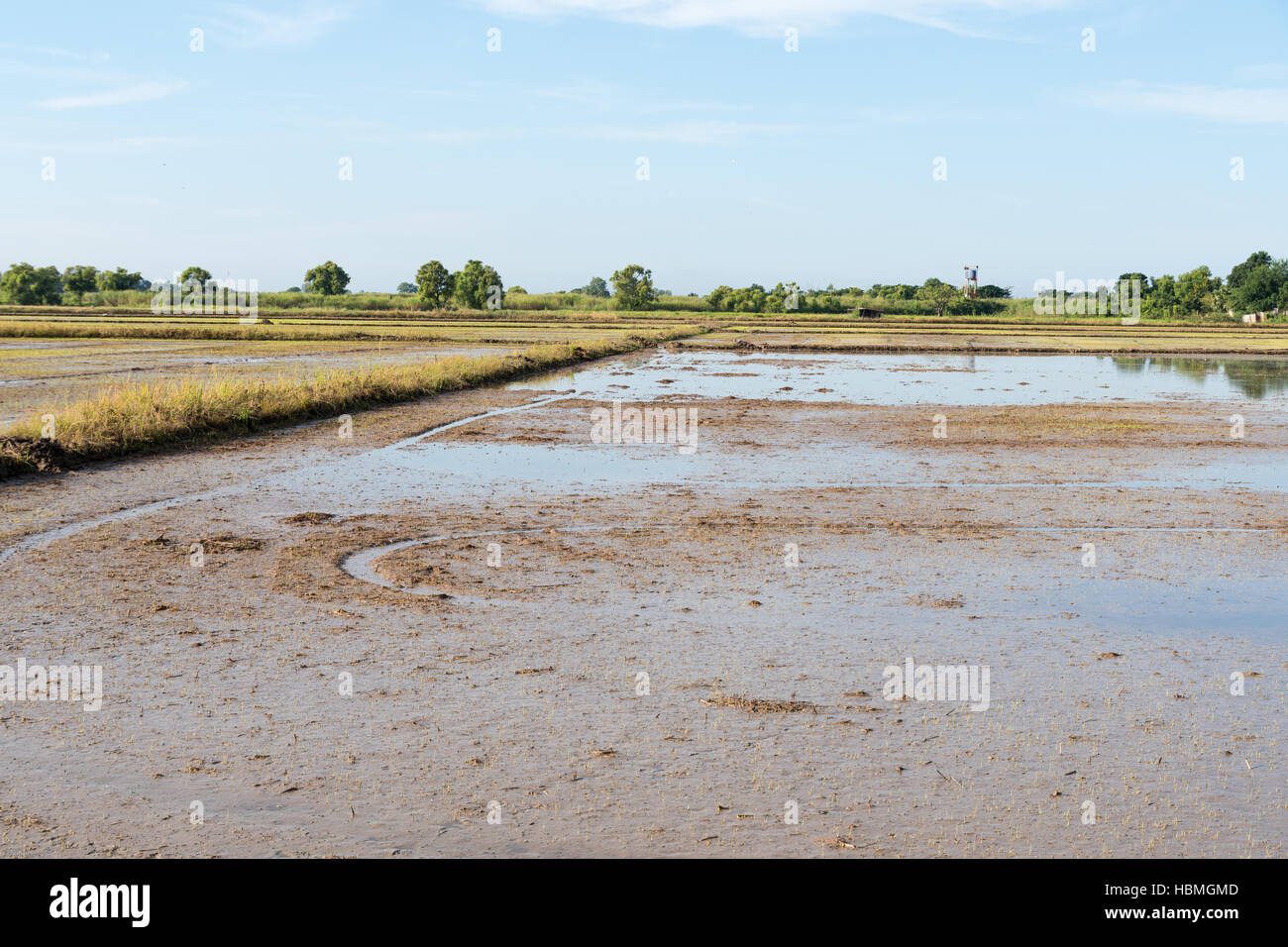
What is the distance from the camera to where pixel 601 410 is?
24875 mm

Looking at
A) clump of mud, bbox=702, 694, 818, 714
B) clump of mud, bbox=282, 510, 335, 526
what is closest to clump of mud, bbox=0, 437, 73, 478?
clump of mud, bbox=282, 510, 335, 526

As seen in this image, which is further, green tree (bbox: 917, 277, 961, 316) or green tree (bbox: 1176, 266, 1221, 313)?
green tree (bbox: 917, 277, 961, 316)

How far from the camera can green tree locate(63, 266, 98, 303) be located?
141875 millimetres

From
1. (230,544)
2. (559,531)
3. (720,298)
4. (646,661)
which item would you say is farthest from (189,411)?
(720,298)

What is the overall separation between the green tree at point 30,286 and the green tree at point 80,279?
1.28 m

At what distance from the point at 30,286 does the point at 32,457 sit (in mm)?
142356

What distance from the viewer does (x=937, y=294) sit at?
6132 inches

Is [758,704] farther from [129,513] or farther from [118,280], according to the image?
[118,280]

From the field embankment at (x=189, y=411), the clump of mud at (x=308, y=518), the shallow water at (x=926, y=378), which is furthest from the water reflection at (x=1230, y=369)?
the clump of mud at (x=308, y=518)

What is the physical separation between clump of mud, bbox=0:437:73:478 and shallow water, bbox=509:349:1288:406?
14.8 metres

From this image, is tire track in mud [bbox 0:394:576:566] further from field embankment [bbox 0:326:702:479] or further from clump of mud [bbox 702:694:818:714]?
clump of mud [bbox 702:694:818:714]

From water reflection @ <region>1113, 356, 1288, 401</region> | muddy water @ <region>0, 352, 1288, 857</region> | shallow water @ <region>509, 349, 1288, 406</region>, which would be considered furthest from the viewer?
water reflection @ <region>1113, 356, 1288, 401</region>

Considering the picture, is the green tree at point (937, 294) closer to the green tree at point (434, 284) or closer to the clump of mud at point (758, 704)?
the green tree at point (434, 284)

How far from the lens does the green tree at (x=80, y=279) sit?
142 meters
